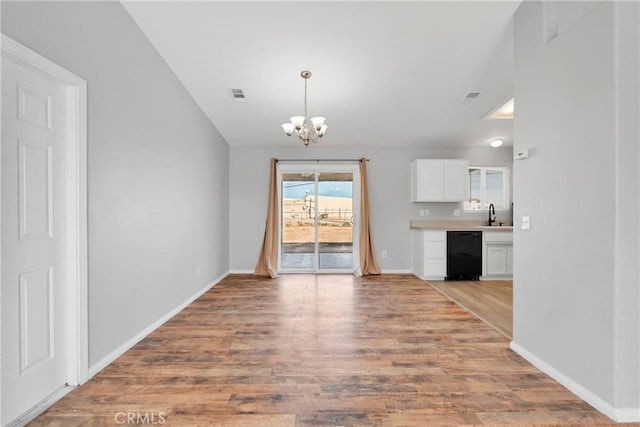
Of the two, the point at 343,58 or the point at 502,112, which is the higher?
the point at 343,58

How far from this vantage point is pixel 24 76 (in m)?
1.73

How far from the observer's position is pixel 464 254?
5152 millimetres

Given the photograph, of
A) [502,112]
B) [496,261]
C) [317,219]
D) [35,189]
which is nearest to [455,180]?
[502,112]

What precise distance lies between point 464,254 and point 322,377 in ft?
12.9

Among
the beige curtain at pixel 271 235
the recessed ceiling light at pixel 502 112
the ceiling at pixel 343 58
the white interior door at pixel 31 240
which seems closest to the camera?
the white interior door at pixel 31 240

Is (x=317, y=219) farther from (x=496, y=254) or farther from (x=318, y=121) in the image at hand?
(x=496, y=254)

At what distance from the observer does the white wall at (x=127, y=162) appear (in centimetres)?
204

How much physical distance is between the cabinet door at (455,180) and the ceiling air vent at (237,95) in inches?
141

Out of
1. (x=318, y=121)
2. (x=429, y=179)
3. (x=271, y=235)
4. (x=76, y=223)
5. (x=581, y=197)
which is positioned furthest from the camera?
(x=271, y=235)

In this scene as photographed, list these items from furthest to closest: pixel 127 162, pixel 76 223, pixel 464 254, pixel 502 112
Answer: pixel 464 254 < pixel 502 112 < pixel 127 162 < pixel 76 223

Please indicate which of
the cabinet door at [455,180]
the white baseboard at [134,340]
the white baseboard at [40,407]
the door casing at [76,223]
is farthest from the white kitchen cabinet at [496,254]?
the white baseboard at [40,407]

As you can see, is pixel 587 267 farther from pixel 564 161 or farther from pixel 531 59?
pixel 531 59

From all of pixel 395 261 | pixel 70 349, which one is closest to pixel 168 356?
pixel 70 349

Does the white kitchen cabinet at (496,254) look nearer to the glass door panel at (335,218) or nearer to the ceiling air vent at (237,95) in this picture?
the glass door panel at (335,218)
